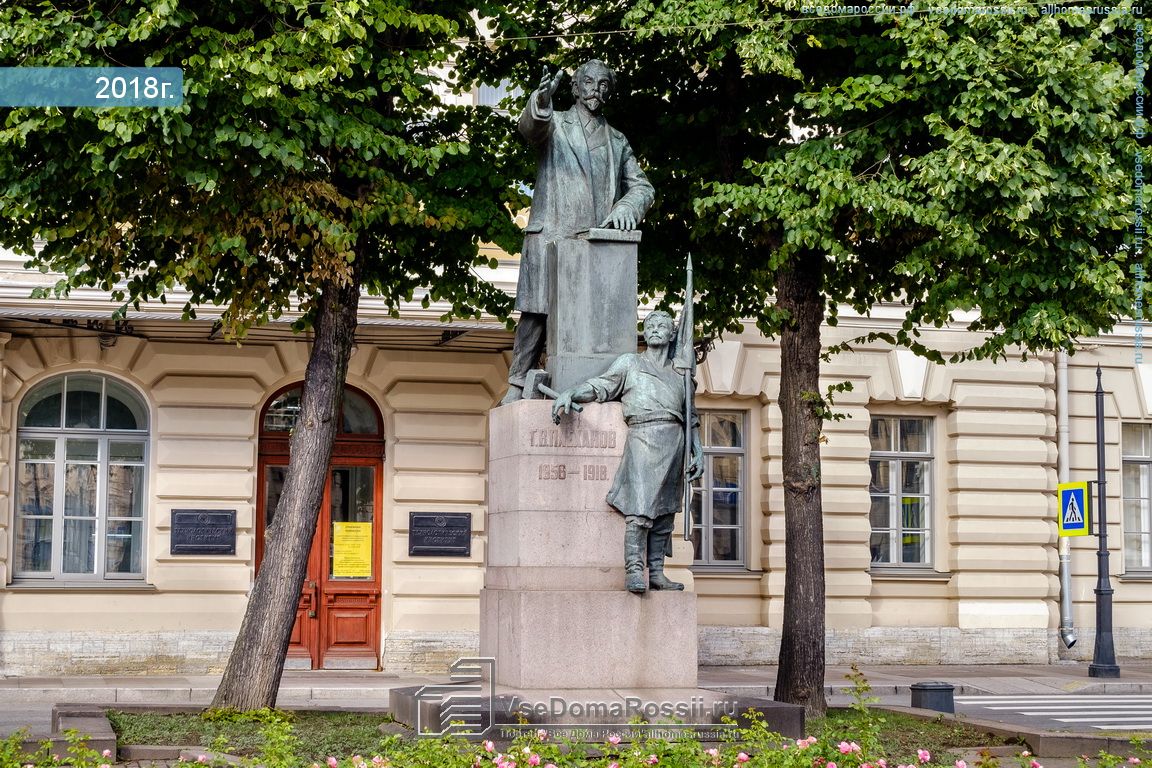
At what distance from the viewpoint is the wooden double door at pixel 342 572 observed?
72.3 feet

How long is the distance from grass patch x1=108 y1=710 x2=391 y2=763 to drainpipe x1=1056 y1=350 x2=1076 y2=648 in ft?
45.0

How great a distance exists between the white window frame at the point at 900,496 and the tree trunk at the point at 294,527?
10.9 m

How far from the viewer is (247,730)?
42.5 feet

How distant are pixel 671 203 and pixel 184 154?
520 centimetres

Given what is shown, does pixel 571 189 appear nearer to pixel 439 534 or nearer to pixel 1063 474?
pixel 439 534

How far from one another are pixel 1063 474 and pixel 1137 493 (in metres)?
1.89

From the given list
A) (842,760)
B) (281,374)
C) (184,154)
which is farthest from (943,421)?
(842,760)

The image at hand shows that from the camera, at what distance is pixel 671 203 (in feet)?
55.7

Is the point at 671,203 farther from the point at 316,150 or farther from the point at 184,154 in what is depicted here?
the point at 184,154

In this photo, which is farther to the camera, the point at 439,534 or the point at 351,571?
the point at 351,571

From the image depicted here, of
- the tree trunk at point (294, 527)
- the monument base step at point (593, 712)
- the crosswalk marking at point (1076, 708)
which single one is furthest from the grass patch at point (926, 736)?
the tree trunk at point (294, 527)

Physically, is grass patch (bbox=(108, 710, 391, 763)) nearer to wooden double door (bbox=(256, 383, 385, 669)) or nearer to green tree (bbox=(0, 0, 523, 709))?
green tree (bbox=(0, 0, 523, 709))

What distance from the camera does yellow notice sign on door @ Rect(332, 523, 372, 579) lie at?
22.3 meters

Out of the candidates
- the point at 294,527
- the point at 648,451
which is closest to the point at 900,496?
the point at 294,527
